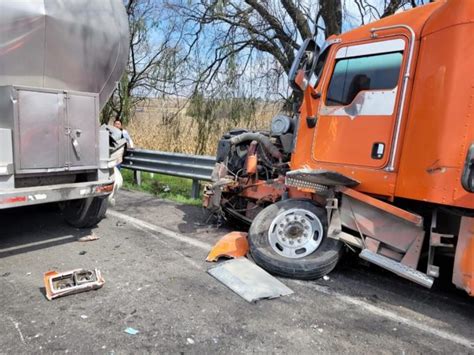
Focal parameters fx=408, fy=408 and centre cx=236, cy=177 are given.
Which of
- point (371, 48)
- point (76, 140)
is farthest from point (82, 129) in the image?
point (371, 48)

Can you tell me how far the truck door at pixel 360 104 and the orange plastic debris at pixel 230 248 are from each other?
1.28m

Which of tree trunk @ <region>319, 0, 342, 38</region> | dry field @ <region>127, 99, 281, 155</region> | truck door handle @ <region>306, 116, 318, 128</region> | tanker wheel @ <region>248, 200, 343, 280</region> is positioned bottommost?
tanker wheel @ <region>248, 200, 343, 280</region>

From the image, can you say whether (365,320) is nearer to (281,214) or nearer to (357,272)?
(357,272)

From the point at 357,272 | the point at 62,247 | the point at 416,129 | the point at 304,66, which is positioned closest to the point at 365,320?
the point at 357,272

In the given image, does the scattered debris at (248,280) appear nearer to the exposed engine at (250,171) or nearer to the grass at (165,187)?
the exposed engine at (250,171)

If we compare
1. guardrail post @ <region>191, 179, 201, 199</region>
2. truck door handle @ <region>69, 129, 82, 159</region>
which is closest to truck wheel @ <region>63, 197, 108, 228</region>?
truck door handle @ <region>69, 129, 82, 159</region>

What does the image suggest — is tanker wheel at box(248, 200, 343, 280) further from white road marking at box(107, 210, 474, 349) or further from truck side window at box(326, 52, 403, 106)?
truck side window at box(326, 52, 403, 106)

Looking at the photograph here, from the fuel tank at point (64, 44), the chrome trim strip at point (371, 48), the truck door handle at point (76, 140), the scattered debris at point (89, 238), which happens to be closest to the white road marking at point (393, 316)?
the chrome trim strip at point (371, 48)

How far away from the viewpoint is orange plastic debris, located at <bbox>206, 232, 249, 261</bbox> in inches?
175

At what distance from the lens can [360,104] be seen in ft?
13.7

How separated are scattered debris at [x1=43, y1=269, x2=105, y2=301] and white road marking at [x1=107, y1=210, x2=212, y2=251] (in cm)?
149

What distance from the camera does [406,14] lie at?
404 cm

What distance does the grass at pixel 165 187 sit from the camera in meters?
7.63

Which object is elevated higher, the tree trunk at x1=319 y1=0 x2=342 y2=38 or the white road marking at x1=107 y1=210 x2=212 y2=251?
the tree trunk at x1=319 y1=0 x2=342 y2=38
